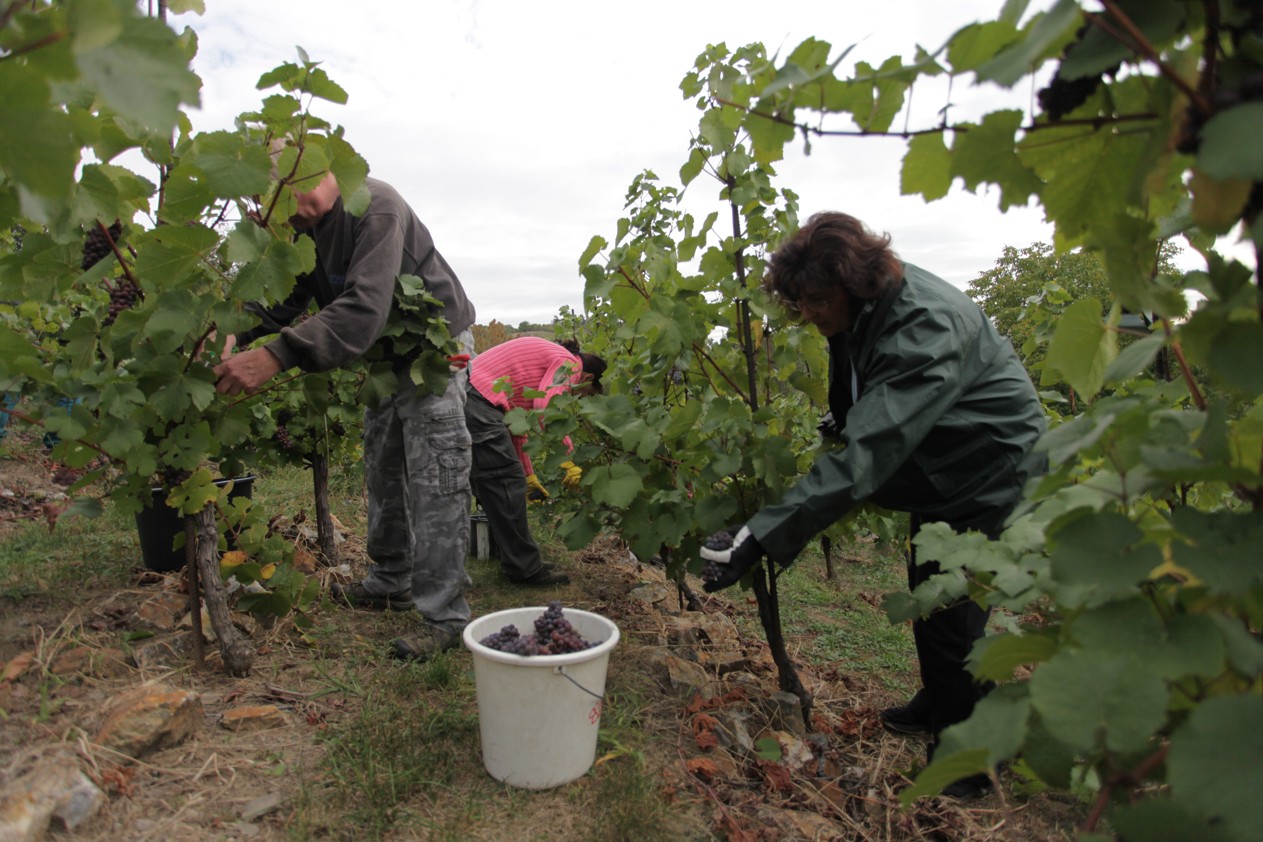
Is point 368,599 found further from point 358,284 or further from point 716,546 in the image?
point 716,546

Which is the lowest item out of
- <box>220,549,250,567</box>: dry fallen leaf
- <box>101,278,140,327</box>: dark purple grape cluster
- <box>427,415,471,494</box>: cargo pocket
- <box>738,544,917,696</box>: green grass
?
<box>738,544,917,696</box>: green grass

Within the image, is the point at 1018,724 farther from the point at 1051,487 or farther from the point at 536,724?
the point at 536,724

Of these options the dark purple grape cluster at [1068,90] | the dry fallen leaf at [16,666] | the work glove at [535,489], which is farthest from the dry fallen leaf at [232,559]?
the dark purple grape cluster at [1068,90]

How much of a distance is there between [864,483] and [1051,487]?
1.22 m

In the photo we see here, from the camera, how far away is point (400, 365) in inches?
121

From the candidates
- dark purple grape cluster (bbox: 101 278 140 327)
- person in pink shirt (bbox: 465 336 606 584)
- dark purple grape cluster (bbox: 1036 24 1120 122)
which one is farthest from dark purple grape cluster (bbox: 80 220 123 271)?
dark purple grape cluster (bbox: 1036 24 1120 122)

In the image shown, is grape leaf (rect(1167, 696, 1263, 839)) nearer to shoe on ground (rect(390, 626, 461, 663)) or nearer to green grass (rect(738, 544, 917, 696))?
shoe on ground (rect(390, 626, 461, 663))

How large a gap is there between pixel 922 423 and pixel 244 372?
6.98 feet

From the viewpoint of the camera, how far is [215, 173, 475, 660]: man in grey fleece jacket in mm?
2629

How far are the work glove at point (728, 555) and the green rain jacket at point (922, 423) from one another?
5 cm

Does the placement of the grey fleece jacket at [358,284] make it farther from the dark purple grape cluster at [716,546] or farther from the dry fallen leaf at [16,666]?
the dark purple grape cluster at [716,546]

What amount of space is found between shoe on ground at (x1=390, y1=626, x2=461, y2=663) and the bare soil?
7 centimetres

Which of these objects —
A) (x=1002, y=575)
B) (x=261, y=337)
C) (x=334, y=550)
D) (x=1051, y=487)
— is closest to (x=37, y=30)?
(x=1051, y=487)

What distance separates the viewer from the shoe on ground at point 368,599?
365 centimetres
